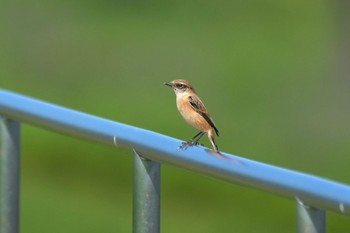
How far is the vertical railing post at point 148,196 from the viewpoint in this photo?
12.8 feet

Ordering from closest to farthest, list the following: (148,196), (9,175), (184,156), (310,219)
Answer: (310,219) < (184,156) < (148,196) < (9,175)

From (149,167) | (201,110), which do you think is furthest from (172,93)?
(149,167)

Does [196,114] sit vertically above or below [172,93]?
below

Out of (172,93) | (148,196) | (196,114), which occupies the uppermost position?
(172,93)

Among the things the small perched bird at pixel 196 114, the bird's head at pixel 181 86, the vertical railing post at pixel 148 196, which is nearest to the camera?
the vertical railing post at pixel 148 196

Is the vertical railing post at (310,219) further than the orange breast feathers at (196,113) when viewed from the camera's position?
No

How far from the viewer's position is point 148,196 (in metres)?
3.91

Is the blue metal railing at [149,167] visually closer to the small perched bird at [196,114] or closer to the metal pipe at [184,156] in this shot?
the metal pipe at [184,156]

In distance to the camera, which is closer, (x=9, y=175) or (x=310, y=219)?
(x=310, y=219)

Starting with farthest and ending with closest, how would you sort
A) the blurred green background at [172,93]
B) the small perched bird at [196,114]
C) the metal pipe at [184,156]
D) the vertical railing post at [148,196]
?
the blurred green background at [172,93] < the small perched bird at [196,114] < the vertical railing post at [148,196] < the metal pipe at [184,156]

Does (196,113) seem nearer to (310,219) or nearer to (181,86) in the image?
(181,86)

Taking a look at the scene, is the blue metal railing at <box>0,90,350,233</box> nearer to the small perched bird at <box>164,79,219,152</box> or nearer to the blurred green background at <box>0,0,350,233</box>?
Result: the small perched bird at <box>164,79,219,152</box>

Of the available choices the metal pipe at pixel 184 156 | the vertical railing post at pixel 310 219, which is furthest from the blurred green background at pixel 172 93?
the vertical railing post at pixel 310 219

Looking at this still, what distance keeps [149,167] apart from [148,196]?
81 millimetres
